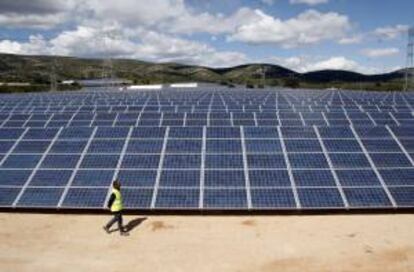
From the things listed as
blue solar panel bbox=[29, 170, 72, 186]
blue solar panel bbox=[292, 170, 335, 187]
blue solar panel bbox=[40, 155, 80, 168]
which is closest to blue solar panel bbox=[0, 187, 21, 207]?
blue solar panel bbox=[29, 170, 72, 186]

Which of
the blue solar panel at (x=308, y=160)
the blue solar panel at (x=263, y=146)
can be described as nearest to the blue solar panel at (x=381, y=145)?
the blue solar panel at (x=308, y=160)

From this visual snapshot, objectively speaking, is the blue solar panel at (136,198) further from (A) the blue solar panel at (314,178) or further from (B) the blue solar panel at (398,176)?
(B) the blue solar panel at (398,176)

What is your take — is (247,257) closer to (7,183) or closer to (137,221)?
(137,221)

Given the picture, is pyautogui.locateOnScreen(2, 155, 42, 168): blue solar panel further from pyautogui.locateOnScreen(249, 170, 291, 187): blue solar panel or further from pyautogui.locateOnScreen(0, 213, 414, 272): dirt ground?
pyautogui.locateOnScreen(249, 170, 291, 187): blue solar panel

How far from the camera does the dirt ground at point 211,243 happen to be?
17.2 m

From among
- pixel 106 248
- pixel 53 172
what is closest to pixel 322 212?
pixel 106 248

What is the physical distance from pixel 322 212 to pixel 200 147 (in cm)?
710

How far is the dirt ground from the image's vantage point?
17.2 m

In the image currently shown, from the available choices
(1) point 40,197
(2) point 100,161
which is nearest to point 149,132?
(2) point 100,161

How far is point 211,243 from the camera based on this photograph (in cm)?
1916

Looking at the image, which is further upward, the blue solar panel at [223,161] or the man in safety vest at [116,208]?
the blue solar panel at [223,161]

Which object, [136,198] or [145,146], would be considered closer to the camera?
Result: [136,198]

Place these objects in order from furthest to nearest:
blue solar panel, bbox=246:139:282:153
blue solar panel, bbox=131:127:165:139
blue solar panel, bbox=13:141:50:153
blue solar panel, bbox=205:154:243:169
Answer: blue solar panel, bbox=131:127:165:139 → blue solar panel, bbox=13:141:50:153 → blue solar panel, bbox=246:139:282:153 → blue solar panel, bbox=205:154:243:169

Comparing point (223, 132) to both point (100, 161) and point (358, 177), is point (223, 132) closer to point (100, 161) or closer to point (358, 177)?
point (100, 161)
